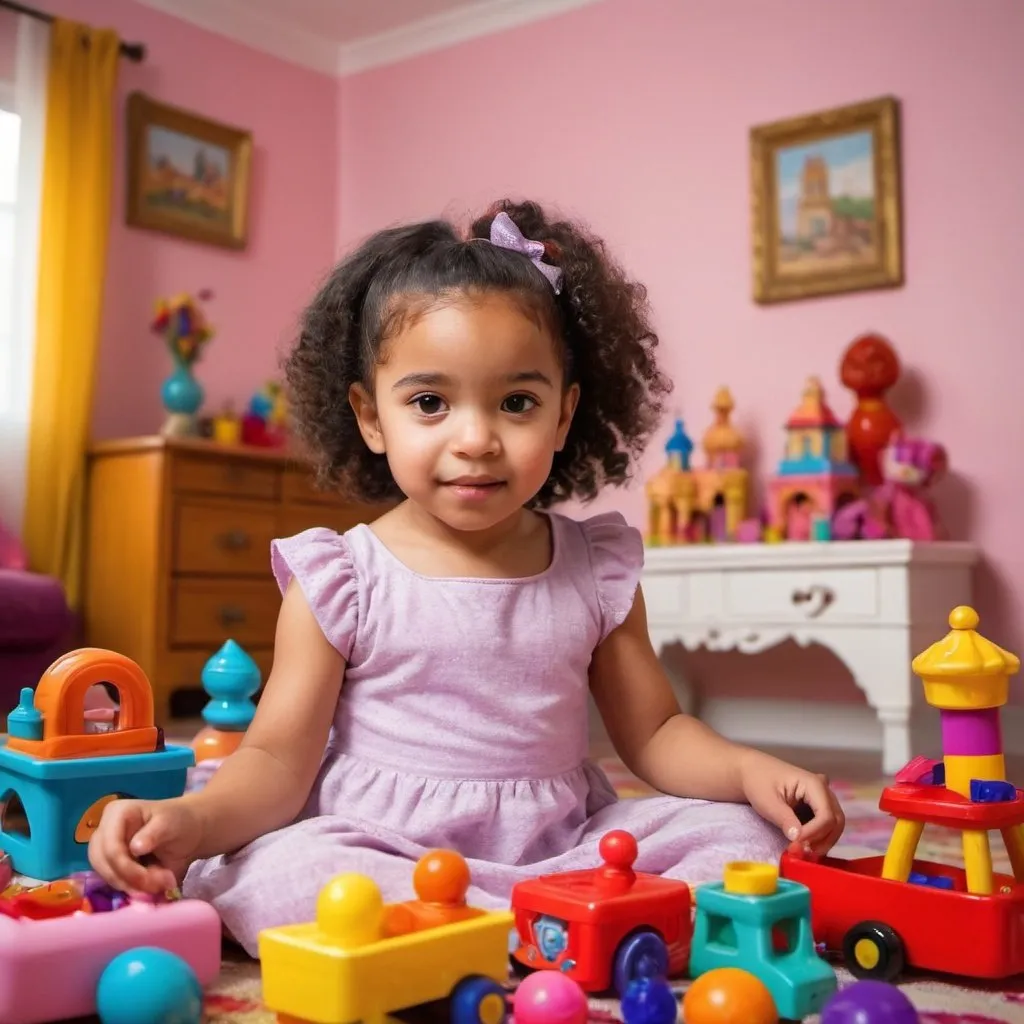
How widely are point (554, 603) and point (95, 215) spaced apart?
2.62 metres

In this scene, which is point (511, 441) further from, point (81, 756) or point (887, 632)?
point (887, 632)

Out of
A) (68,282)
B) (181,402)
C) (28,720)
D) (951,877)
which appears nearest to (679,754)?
(951,877)

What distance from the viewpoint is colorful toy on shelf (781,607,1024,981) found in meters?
0.86

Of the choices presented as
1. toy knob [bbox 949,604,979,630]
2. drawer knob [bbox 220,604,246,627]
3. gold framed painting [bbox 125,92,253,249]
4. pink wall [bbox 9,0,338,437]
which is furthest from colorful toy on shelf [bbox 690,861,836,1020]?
gold framed painting [bbox 125,92,253,249]

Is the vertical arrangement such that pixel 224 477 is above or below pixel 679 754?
above

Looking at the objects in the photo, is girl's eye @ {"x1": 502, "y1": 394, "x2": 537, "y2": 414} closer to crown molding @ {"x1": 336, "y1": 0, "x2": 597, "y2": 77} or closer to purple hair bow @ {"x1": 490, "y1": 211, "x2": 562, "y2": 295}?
purple hair bow @ {"x1": 490, "y1": 211, "x2": 562, "y2": 295}

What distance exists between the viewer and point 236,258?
3859 mm

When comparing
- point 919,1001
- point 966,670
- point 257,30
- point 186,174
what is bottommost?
point 919,1001

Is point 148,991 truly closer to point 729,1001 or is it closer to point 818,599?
point 729,1001

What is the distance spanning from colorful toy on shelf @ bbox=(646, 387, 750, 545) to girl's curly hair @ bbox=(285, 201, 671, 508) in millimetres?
1589

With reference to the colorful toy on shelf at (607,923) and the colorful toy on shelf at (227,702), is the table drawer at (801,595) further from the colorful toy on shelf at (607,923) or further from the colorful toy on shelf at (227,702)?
the colorful toy on shelf at (607,923)

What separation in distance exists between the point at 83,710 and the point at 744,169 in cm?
254

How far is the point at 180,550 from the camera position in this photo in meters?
3.09

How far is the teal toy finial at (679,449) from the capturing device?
3066 mm
